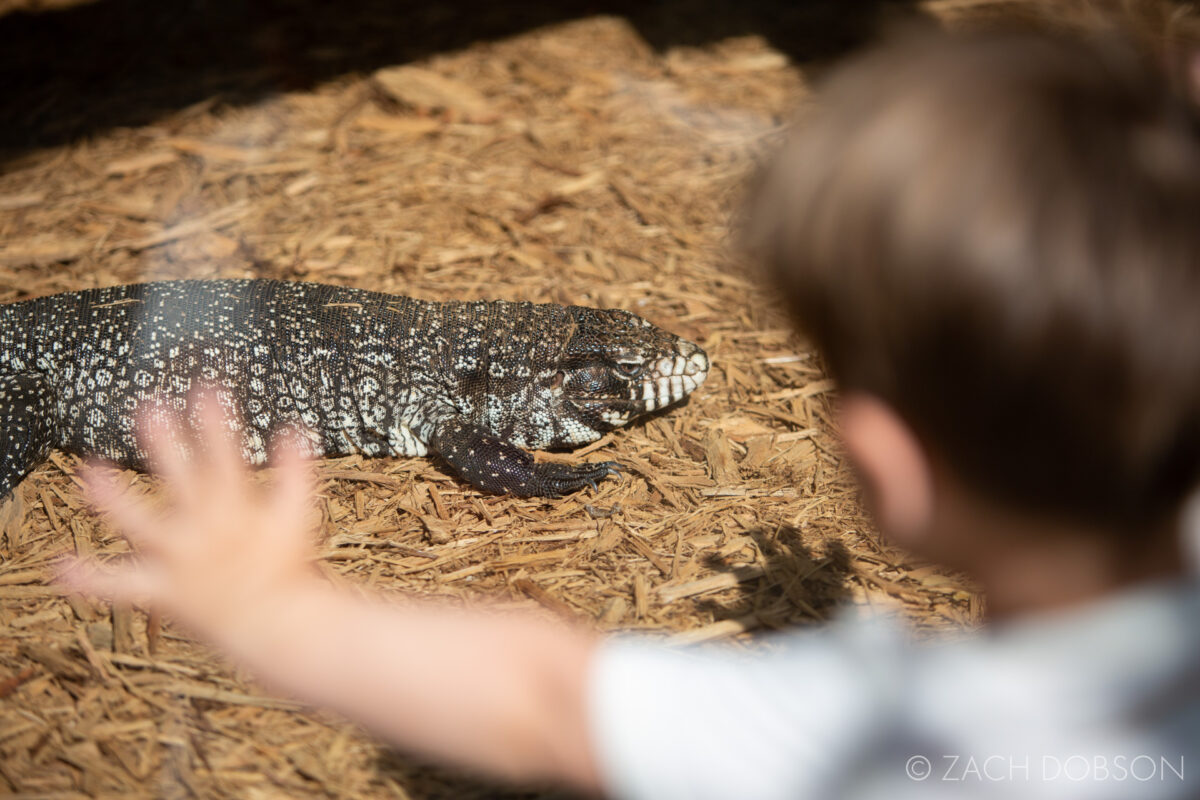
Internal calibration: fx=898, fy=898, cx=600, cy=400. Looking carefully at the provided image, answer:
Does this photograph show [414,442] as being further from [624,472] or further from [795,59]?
[795,59]

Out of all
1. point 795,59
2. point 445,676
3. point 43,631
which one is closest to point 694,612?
point 445,676

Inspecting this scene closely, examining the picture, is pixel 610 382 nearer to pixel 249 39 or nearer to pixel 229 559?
pixel 229 559

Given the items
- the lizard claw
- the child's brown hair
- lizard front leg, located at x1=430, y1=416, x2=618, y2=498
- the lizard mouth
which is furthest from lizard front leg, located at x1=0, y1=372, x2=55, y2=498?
the child's brown hair

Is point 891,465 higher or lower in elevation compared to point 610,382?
higher

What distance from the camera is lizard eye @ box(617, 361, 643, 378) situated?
4508 millimetres

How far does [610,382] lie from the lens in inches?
179

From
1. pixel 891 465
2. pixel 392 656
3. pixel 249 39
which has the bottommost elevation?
pixel 392 656

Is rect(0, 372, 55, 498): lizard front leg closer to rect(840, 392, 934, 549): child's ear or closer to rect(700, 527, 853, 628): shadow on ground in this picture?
rect(700, 527, 853, 628): shadow on ground

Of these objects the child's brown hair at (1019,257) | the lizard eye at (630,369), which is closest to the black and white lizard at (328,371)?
the lizard eye at (630,369)

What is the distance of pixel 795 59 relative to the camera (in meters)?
7.72

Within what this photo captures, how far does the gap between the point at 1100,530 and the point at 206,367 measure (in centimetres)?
404

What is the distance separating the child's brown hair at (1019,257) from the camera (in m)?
1.33

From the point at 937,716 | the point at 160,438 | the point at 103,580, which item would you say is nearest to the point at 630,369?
the point at 160,438

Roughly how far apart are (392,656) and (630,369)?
2773mm
